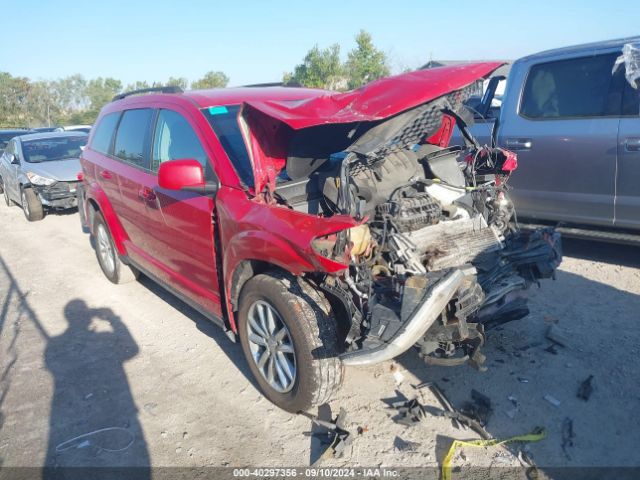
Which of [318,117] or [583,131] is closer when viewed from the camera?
[318,117]

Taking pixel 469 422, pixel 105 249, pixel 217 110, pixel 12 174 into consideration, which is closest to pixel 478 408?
pixel 469 422

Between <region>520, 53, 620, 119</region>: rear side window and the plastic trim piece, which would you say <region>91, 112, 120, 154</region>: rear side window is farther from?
<region>520, 53, 620, 119</region>: rear side window

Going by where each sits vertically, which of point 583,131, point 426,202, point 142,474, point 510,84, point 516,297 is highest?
point 510,84

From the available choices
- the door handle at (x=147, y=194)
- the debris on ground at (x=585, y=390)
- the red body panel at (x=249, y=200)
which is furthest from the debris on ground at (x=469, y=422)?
the door handle at (x=147, y=194)

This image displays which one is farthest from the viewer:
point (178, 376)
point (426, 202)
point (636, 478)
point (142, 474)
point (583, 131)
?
point (583, 131)

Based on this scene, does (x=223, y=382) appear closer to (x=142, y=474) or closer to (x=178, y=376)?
(x=178, y=376)

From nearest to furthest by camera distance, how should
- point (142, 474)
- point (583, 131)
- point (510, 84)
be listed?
point (142, 474)
point (583, 131)
point (510, 84)

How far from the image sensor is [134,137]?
442cm

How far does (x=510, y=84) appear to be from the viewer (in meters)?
5.50

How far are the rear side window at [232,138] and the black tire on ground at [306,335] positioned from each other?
699 millimetres

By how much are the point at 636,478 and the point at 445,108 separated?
7.79 ft

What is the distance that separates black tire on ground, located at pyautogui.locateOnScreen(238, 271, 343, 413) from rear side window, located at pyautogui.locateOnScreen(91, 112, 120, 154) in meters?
2.86

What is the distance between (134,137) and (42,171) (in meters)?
6.36

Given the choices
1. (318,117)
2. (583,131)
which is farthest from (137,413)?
(583,131)
